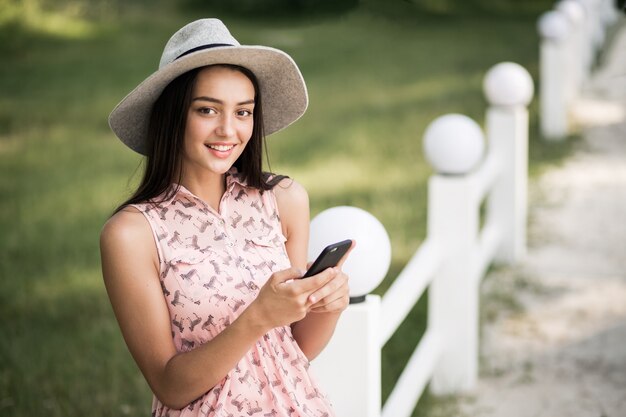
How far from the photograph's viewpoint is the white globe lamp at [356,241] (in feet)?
6.65

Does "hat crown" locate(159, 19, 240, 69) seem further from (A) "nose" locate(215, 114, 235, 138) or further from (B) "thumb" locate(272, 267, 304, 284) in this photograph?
(B) "thumb" locate(272, 267, 304, 284)

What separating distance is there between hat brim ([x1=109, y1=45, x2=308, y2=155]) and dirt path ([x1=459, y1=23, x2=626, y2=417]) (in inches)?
31.7

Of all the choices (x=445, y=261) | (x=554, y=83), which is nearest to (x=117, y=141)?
(x=554, y=83)

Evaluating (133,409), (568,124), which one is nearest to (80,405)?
(133,409)

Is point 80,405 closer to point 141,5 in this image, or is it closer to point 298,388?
point 298,388

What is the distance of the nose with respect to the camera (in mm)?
1855

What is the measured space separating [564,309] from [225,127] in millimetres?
2689

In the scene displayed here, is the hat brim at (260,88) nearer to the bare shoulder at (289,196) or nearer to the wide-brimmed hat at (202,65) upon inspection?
the wide-brimmed hat at (202,65)

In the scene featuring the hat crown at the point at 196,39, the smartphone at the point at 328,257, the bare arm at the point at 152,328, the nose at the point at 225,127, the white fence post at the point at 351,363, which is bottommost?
the white fence post at the point at 351,363

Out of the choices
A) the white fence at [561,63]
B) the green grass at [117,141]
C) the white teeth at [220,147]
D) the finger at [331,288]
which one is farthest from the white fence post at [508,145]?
the finger at [331,288]

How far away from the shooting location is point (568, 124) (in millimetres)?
7703

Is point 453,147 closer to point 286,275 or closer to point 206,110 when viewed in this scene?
point 206,110

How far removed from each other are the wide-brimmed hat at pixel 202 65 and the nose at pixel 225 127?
10 centimetres

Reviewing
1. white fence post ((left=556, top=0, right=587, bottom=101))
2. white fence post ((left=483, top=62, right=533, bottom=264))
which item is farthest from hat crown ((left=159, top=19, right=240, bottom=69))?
white fence post ((left=556, top=0, right=587, bottom=101))
